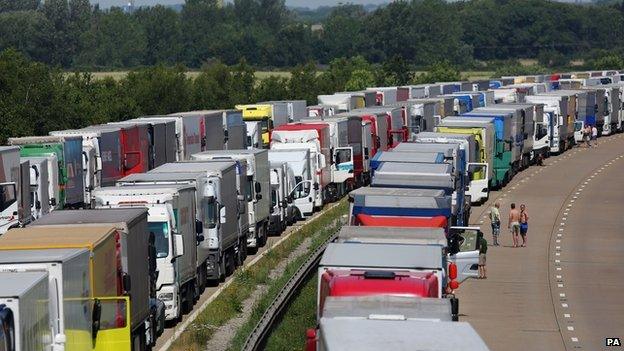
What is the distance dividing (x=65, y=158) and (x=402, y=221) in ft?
58.8

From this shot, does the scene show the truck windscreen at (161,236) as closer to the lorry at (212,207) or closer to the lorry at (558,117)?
the lorry at (212,207)

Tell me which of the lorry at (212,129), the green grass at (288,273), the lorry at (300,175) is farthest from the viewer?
the lorry at (212,129)

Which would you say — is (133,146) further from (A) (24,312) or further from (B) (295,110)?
(A) (24,312)

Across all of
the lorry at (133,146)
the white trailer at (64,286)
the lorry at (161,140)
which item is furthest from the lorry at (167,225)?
the lorry at (161,140)

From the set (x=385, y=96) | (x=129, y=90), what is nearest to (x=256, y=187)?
(x=129, y=90)

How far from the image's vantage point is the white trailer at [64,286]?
20.1 metres

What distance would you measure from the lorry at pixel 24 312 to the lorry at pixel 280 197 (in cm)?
2829

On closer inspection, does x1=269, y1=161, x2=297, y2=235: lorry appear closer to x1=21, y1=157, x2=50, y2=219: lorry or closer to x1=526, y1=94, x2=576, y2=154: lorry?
x1=21, y1=157, x2=50, y2=219: lorry

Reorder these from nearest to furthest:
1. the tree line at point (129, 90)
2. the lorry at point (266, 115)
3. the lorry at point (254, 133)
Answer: the lorry at point (254, 133) < the lorry at point (266, 115) < the tree line at point (129, 90)

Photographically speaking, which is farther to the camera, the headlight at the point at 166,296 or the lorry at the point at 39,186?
the lorry at the point at 39,186

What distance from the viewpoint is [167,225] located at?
102ft

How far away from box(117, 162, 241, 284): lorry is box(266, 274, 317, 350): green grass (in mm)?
2170

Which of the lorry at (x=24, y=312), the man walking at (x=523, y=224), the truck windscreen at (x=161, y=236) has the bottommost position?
the man walking at (x=523, y=224)

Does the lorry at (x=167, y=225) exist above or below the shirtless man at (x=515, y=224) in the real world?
above
